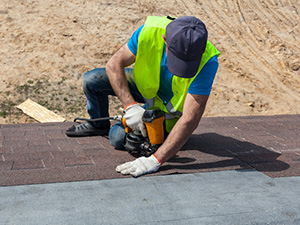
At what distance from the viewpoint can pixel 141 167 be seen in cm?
247

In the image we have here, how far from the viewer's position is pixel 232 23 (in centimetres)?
836

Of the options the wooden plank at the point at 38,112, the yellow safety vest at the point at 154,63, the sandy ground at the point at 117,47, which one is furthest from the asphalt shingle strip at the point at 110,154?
the sandy ground at the point at 117,47

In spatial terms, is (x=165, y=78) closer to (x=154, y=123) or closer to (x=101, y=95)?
(x=154, y=123)

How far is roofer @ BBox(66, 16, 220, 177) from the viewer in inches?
91.7

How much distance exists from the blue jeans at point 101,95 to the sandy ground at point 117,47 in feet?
5.08

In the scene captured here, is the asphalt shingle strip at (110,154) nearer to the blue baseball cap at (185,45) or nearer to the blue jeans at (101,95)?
the blue jeans at (101,95)

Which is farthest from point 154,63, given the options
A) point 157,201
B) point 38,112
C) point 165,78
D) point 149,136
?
point 38,112

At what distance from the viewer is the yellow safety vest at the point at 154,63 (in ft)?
8.70

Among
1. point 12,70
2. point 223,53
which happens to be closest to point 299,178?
point 12,70

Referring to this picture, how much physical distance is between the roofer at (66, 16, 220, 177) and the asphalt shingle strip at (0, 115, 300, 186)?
0.20 metres

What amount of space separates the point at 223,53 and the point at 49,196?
5.92 m

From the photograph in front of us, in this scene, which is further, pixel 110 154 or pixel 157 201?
pixel 110 154

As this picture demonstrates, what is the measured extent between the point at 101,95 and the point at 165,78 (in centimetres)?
76

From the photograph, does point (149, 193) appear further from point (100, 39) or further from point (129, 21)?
point (129, 21)
